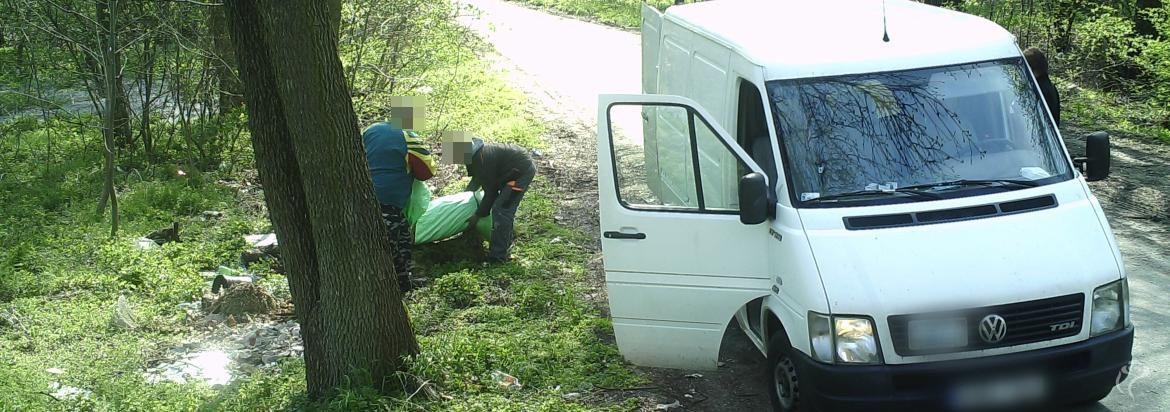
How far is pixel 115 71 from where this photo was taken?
35.6ft

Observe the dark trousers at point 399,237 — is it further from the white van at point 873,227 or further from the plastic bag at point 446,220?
the white van at point 873,227

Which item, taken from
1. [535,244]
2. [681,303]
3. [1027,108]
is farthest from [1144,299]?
[535,244]

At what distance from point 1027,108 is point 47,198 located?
1042 cm

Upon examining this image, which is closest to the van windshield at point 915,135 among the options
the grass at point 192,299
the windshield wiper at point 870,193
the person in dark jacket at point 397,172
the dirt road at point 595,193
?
the windshield wiper at point 870,193

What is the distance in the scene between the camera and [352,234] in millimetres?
5855

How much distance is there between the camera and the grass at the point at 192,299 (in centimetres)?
633

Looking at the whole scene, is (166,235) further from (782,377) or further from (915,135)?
(915,135)

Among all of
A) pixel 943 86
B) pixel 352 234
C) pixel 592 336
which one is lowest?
pixel 592 336

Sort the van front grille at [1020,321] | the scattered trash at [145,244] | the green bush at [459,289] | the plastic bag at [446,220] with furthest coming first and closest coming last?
the scattered trash at [145,244], the plastic bag at [446,220], the green bush at [459,289], the van front grille at [1020,321]

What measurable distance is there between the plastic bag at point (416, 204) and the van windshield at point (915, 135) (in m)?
3.95

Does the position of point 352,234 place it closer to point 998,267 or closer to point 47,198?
point 998,267

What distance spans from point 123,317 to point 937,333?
6004 mm

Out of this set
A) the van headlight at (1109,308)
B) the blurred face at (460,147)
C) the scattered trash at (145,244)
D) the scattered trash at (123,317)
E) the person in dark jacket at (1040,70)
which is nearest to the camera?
the van headlight at (1109,308)

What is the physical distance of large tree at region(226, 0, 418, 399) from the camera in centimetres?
559
